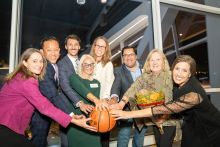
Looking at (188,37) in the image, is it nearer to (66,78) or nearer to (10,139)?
(66,78)

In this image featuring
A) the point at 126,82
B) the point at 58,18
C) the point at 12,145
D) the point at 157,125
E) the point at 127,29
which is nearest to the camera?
the point at 12,145

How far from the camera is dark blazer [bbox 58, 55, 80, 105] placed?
269 cm

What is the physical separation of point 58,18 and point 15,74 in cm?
224

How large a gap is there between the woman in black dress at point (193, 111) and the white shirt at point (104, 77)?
28.1 inches

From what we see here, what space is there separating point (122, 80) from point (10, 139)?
1707 millimetres

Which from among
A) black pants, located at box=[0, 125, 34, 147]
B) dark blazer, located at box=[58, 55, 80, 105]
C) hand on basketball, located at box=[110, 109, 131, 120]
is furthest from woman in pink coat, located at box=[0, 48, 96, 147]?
hand on basketball, located at box=[110, 109, 131, 120]

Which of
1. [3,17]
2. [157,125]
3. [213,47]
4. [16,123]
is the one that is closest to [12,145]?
[16,123]

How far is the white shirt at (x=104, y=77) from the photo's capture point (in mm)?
3080

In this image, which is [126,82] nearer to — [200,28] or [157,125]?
[157,125]

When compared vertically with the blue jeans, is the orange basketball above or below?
above

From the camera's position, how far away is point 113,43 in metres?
5.09

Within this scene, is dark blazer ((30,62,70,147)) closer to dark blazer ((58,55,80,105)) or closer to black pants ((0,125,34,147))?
dark blazer ((58,55,80,105))

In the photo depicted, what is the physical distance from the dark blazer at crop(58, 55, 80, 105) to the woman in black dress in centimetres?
64

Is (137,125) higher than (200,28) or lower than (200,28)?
lower
